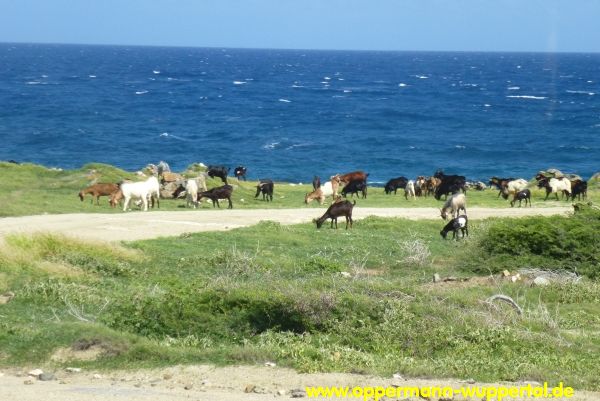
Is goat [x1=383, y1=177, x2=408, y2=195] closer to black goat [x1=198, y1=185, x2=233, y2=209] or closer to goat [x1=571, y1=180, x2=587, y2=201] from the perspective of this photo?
goat [x1=571, y1=180, x2=587, y2=201]

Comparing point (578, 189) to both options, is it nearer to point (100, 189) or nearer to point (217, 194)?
point (217, 194)

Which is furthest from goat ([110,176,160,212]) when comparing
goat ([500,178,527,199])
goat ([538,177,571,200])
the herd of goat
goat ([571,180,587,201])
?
goat ([571,180,587,201])

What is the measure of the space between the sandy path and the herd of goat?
1.32 meters

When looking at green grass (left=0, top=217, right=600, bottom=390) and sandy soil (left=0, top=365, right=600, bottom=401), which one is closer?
sandy soil (left=0, top=365, right=600, bottom=401)

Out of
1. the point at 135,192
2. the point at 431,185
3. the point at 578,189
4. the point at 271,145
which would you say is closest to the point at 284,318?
the point at 135,192

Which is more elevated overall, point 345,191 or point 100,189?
point 100,189

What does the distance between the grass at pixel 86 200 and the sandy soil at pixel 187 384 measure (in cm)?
1736

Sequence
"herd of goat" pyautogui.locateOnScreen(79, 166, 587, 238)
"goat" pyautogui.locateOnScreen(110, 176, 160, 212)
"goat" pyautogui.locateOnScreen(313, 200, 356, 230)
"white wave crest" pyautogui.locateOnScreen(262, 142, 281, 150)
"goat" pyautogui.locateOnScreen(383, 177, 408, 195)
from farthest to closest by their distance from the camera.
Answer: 1. "white wave crest" pyautogui.locateOnScreen(262, 142, 281, 150)
2. "goat" pyautogui.locateOnScreen(383, 177, 408, 195)
3. "goat" pyautogui.locateOnScreen(110, 176, 160, 212)
4. "herd of goat" pyautogui.locateOnScreen(79, 166, 587, 238)
5. "goat" pyautogui.locateOnScreen(313, 200, 356, 230)

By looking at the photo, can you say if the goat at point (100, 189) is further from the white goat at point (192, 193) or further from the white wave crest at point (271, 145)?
the white wave crest at point (271, 145)

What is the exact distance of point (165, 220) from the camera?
2858 cm

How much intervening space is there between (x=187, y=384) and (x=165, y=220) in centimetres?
1692

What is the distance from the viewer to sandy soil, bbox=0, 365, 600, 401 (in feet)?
37.3

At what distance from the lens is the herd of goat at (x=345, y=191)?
28453 millimetres

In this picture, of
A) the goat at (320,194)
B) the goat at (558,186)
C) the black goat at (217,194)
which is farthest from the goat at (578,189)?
the black goat at (217,194)
